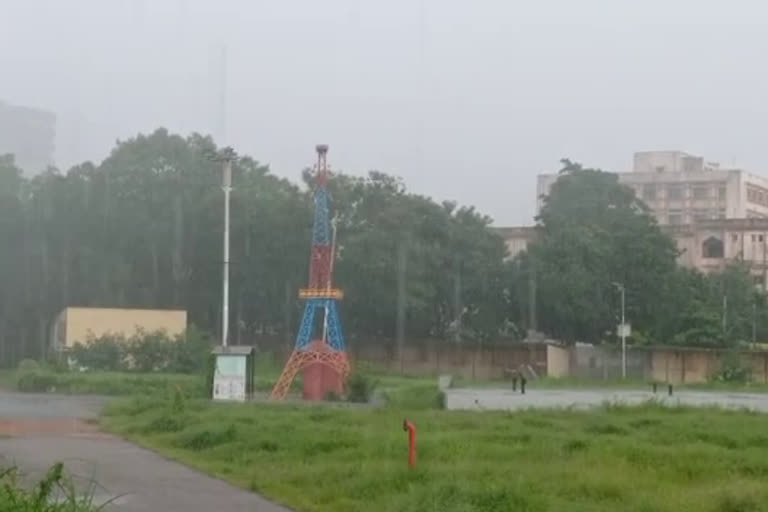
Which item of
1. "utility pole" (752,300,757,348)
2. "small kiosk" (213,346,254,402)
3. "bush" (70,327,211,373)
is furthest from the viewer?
"utility pole" (752,300,757,348)

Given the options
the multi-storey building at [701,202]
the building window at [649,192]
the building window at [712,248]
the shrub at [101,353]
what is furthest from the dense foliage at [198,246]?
the building window at [649,192]

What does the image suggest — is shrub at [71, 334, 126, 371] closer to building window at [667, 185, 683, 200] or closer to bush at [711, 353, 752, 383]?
bush at [711, 353, 752, 383]

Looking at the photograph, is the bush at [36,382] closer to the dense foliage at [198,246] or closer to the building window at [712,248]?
the dense foliage at [198,246]

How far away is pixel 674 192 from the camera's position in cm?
11781

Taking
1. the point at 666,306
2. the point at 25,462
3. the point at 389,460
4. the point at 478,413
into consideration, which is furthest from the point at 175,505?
the point at 666,306

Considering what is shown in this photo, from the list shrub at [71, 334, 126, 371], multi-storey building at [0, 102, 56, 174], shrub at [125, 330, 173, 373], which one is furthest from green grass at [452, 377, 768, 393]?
multi-storey building at [0, 102, 56, 174]

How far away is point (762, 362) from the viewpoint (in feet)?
217

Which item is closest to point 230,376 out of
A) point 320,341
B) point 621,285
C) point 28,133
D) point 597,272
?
point 320,341

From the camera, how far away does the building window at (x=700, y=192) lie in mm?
116062

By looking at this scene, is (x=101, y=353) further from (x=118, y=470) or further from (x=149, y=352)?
(x=118, y=470)

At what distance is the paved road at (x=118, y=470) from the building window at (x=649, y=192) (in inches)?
3675

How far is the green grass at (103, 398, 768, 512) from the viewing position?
44.4 feet

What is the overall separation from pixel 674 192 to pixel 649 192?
7.38ft

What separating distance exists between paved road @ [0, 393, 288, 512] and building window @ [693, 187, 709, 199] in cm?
9332
